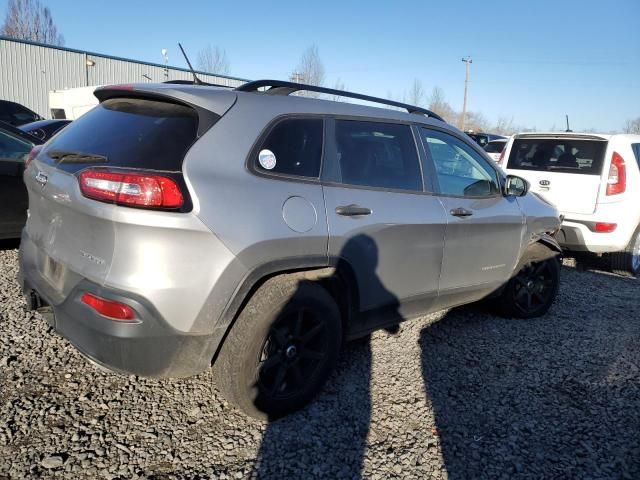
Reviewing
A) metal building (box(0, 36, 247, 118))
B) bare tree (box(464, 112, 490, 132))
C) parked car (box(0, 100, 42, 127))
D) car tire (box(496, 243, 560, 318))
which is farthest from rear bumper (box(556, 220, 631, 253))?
bare tree (box(464, 112, 490, 132))

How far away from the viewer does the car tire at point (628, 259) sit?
608cm

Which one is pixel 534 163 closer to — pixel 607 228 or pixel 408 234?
pixel 607 228

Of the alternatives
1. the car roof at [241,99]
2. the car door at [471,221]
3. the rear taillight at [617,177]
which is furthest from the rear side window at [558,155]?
the car roof at [241,99]

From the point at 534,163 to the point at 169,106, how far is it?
17.8ft

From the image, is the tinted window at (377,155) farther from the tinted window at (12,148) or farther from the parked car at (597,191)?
the tinted window at (12,148)

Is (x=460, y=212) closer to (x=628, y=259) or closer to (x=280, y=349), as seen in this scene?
(x=280, y=349)

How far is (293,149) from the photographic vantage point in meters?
2.64

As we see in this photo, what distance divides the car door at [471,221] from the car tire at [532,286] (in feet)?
1.08

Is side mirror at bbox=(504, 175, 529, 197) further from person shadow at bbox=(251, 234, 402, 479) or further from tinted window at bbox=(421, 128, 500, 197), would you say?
person shadow at bbox=(251, 234, 402, 479)

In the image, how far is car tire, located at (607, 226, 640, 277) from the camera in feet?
20.0

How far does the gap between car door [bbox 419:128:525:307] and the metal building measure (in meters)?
23.6

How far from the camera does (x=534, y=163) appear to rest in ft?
21.2

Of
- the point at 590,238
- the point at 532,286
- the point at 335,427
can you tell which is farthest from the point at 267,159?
the point at 590,238

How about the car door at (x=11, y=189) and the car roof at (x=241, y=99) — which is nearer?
the car roof at (x=241, y=99)
